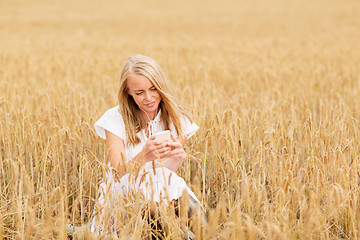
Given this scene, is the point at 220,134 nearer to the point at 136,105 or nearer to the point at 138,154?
the point at 136,105

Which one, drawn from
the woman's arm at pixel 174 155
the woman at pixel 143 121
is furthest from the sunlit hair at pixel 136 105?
the woman's arm at pixel 174 155

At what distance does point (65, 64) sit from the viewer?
21.0ft

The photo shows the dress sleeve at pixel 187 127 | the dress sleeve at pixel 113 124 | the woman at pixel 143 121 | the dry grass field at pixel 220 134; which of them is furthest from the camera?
the dress sleeve at pixel 187 127

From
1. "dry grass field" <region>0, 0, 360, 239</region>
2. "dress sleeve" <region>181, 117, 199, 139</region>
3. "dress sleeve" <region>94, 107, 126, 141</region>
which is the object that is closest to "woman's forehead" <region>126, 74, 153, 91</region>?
"dress sleeve" <region>94, 107, 126, 141</region>

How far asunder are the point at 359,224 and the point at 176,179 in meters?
0.85

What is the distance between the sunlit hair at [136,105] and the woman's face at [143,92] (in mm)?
23

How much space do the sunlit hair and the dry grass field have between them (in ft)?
0.89

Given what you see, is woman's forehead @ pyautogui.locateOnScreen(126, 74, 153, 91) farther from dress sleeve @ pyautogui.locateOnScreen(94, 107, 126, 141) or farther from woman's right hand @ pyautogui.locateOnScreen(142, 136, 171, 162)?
woman's right hand @ pyautogui.locateOnScreen(142, 136, 171, 162)

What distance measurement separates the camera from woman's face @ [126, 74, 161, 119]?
83.1 inches

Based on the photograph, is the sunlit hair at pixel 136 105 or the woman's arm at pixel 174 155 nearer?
the woman's arm at pixel 174 155

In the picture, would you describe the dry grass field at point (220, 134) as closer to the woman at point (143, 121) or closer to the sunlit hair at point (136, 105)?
the woman at point (143, 121)

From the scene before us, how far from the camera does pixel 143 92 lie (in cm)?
215

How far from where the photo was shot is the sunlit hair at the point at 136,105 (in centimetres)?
212

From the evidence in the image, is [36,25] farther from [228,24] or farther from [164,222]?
[164,222]
